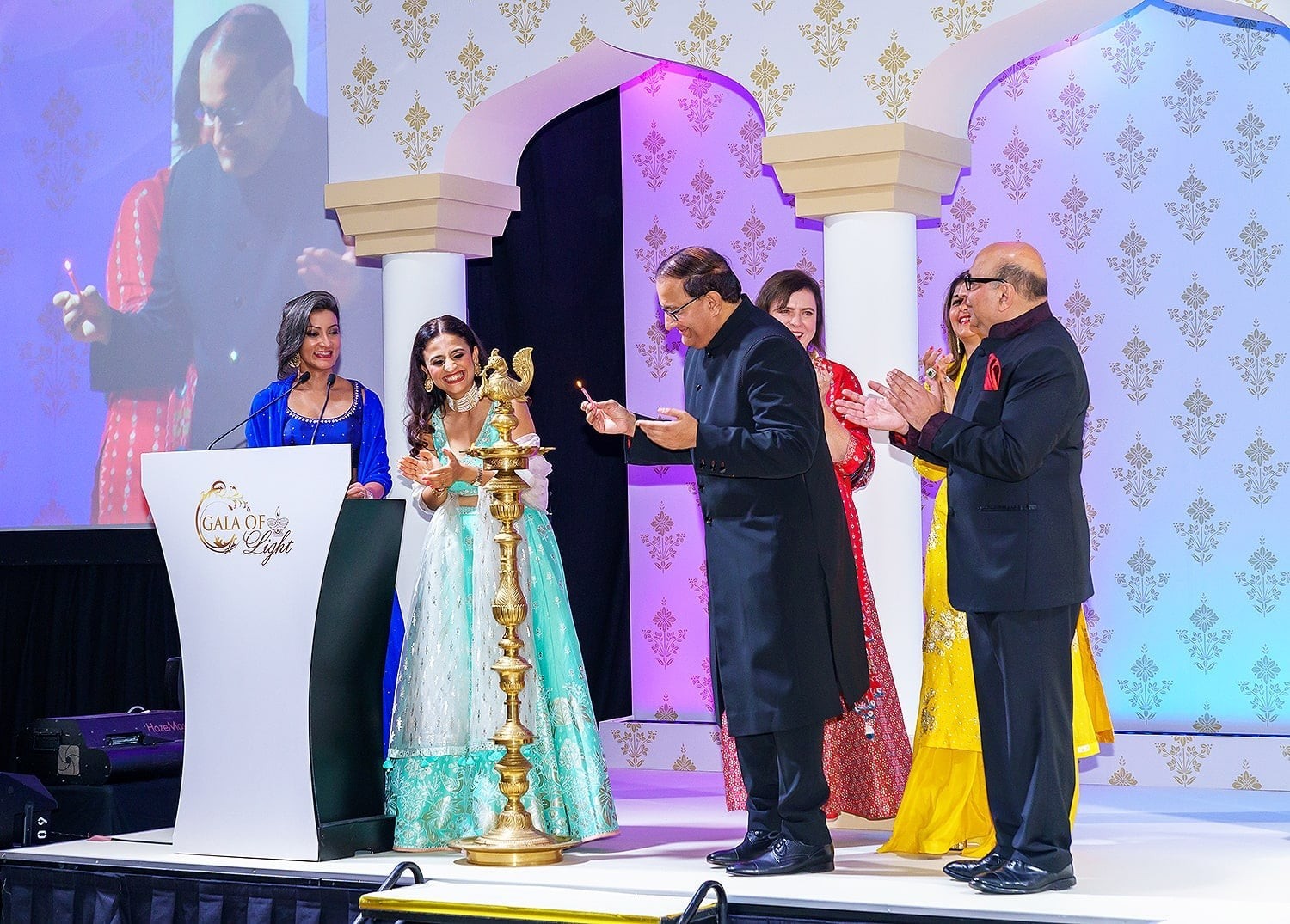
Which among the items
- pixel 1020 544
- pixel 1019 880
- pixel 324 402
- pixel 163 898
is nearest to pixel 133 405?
pixel 324 402

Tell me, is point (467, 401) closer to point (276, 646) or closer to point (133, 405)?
point (276, 646)

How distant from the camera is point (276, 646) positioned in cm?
422

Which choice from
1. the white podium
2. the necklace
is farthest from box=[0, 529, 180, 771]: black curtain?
the necklace

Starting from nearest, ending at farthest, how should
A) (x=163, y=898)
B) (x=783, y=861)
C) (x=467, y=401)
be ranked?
(x=783, y=861) → (x=163, y=898) → (x=467, y=401)

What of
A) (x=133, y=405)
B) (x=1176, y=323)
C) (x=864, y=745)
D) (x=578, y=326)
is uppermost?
(x=578, y=326)

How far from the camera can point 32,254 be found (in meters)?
7.06

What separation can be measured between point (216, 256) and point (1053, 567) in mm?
4192

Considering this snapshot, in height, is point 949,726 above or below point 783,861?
above

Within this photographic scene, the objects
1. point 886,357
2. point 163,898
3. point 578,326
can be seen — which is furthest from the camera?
point 578,326

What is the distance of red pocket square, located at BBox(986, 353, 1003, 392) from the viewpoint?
141 inches

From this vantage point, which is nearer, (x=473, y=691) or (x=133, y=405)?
(x=473, y=691)

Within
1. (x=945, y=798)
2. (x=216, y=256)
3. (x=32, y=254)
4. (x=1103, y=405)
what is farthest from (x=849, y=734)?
(x=32, y=254)

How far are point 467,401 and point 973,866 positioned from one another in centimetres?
177

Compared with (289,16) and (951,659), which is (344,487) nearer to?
(951,659)
